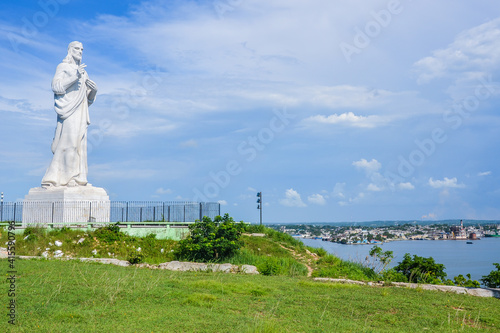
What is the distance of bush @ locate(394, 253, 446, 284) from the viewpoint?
1405cm

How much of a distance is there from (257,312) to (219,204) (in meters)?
16.8

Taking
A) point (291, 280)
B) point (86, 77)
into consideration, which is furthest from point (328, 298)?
point (86, 77)

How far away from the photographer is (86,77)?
22000 millimetres

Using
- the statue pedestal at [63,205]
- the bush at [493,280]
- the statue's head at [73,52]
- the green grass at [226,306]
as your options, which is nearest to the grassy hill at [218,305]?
the green grass at [226,306]

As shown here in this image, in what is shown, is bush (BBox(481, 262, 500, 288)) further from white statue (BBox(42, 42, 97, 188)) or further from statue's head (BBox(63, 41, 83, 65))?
statue's head (BBox(63, 41, 83, 65))

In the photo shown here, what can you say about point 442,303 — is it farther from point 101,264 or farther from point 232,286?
point 101,264

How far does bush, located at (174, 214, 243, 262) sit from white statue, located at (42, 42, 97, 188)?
804 cm

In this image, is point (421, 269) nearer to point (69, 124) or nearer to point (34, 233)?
point (34, 233)

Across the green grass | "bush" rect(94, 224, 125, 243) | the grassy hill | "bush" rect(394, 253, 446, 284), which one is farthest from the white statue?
"bush" rect(394, 253, 446, 284)

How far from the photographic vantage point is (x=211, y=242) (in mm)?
15398

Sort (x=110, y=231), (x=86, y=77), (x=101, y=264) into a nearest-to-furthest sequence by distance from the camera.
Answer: (x=101, y=264) → (x=110, y=231) → (x=86, y=77)

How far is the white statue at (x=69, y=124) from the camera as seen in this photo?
822 inches

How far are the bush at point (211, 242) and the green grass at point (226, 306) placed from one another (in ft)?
15.4

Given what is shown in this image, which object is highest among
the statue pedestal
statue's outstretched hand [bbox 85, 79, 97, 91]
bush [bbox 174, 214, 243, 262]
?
statue's outstretched hand [bbox 85, 79, 97, 91]
